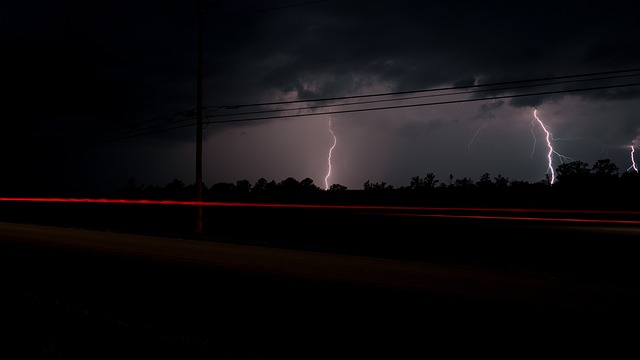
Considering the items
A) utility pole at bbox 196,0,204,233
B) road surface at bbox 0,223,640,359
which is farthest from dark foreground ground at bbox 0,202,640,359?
utility pole at bbox 196,0,204,233

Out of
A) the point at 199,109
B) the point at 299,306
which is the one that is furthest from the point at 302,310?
the point at 199,109

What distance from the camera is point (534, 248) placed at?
Answer: 14461 millimetres

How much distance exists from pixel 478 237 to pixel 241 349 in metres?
12.4

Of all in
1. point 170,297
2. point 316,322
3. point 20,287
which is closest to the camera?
point 316,322

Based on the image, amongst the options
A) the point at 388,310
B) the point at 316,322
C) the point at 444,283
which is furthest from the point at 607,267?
the point at 316,322

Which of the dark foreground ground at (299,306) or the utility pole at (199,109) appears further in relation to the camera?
the utility pole at (199,109)

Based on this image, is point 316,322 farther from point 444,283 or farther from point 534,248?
point 534,248

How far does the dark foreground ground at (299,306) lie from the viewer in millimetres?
4844

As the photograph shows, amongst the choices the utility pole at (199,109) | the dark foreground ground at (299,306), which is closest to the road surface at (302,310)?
the dark foreground ground at (299,306)

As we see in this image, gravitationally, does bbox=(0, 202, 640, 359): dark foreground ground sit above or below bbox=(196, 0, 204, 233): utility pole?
below

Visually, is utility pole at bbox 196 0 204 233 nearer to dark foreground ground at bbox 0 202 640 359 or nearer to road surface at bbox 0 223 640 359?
dark foreground ground at bbox 0 202 640 359

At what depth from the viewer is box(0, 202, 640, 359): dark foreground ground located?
15.9ft

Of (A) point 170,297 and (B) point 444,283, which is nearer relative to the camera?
(A) point 170,297

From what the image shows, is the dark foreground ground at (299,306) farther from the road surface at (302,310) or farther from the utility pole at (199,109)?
the utility pole at (199,109)
